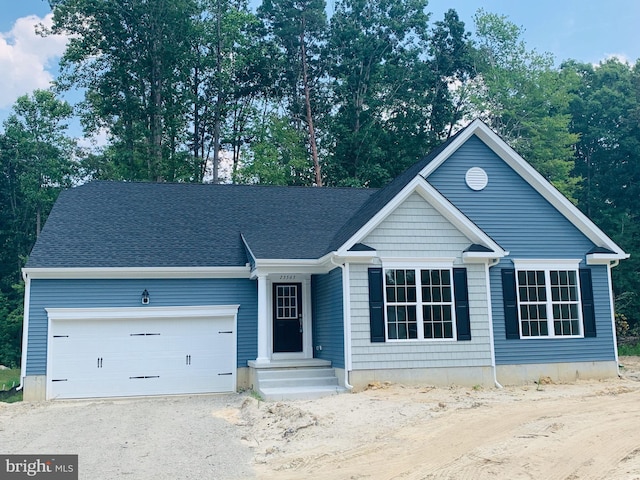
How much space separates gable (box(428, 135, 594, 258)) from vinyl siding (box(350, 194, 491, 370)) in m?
→ 1.40

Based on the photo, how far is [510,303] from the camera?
1385cm

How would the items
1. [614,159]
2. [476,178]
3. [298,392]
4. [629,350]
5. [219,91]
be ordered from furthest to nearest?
[614,159], [219,91], [629,350], [476,178], [298,392]

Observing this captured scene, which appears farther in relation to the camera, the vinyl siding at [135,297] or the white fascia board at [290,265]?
the vinyl siding at [135,297]

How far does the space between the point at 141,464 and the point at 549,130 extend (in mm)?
28479

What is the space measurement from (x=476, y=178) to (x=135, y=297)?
8587 millimetres

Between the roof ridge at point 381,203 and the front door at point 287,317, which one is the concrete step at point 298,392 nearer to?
the front door at point 287,317

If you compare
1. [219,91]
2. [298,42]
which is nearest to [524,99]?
[298,42]

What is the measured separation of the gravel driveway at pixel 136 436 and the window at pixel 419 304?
3.73m

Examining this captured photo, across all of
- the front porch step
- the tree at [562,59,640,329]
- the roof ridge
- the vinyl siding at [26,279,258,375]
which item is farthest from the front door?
the tree at [562,59,640,329]

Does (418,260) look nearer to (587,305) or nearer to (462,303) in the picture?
(462,303)

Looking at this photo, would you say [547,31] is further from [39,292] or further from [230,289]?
[39,292]

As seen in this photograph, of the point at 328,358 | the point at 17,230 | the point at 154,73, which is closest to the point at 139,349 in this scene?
the point at 328,358

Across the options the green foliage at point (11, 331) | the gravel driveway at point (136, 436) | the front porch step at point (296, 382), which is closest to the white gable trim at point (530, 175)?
the front porch step at point (296, 382)

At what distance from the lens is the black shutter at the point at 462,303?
42.3ft
